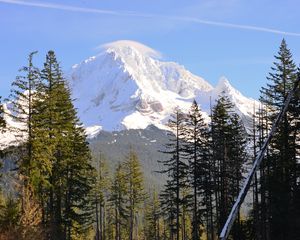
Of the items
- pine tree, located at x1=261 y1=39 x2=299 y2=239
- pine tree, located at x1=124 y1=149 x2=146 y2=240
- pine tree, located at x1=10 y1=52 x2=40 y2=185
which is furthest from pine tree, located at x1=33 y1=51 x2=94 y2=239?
pine tree, located at x1=124 y1=149 x2=146 y2=240

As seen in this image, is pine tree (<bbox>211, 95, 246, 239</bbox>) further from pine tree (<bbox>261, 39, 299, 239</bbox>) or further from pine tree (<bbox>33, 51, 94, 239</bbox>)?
pine tree (<bbox>33, 51, 94, 239</bbox>)

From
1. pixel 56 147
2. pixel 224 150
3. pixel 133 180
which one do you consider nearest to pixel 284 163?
pixel 224 150

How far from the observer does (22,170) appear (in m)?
31.9

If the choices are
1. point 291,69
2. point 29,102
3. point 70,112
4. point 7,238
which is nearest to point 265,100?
point 291,69

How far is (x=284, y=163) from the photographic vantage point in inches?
1425

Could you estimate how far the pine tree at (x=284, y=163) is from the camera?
34406 millimetres

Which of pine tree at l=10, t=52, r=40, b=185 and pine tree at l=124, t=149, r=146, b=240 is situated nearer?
pine tree at l=10, t=52, r=40, b=185

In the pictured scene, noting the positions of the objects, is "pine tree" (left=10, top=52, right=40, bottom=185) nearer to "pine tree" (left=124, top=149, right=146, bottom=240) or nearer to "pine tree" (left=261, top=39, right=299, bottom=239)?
"pine tree" (left=261, top=39, right=299, bottom=239)

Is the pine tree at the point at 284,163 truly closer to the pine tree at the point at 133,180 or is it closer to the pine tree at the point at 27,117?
the pine tree at the point at 27,117

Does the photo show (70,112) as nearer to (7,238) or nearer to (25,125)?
(25,125)

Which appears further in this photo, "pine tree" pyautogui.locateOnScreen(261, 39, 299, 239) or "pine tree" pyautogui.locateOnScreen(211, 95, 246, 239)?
"pine tree" pyautogui.locateOnScreen(211, 95, 246, 239)

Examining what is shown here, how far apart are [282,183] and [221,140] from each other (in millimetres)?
9167

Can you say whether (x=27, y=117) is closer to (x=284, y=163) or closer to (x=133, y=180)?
(x=284, y=163)

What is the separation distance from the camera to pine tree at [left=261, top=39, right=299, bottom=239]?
34.4m
